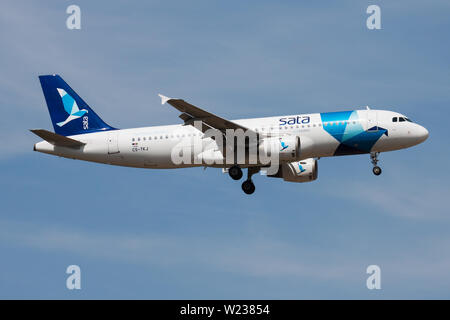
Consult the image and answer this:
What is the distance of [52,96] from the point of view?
56625 mm

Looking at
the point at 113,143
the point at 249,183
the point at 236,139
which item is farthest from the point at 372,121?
the point at 113,143

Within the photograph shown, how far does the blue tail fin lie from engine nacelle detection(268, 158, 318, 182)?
1194 centimetres

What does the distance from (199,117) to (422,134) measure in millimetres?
13718

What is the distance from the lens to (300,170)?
54812 mm

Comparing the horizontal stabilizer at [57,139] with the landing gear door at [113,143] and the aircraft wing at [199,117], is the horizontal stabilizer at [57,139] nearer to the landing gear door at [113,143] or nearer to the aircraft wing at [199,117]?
the landing gear door at [113,143]

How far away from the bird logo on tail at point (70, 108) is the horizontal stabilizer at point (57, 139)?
262 centimetres

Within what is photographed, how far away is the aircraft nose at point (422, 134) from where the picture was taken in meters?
50.5

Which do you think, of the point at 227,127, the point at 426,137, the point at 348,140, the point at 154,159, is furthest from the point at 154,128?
the point at 426,137

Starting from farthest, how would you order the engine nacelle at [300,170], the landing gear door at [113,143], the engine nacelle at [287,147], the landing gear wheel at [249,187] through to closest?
the engine nacelle at [300,170]
the landing gear wheel at [249,187]
the landing gear door at [113,143]
the engine nacelle at [287,147]

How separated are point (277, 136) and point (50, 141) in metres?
14.7

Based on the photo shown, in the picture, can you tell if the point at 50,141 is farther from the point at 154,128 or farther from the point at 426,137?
the point at 426,137

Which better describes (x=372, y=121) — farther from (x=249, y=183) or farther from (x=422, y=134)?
(x=249, y=183)

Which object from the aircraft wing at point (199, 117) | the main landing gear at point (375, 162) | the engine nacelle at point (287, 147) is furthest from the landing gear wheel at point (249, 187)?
Result: the main landing gear at point (375, 162)

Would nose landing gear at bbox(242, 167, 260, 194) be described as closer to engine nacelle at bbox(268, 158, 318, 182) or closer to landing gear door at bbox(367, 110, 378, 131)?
engine nacelle at bbox(268, 158, 318, 182)
